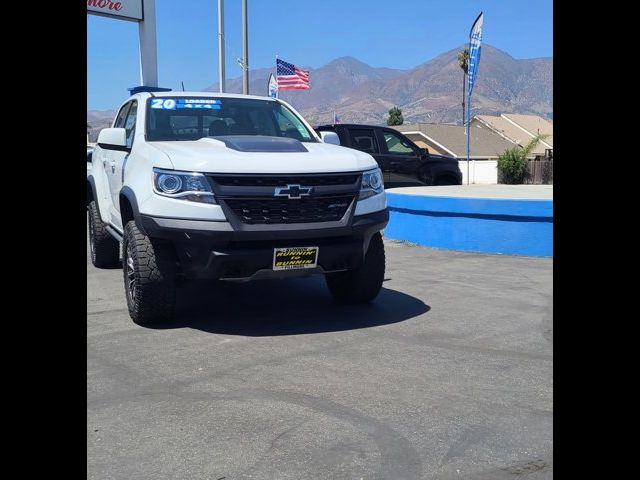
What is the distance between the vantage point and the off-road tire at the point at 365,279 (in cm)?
604

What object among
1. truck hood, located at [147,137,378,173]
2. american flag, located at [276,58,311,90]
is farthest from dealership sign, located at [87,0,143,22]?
american flag, located at [276,58,311,90]

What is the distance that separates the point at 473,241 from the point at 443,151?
156 ft

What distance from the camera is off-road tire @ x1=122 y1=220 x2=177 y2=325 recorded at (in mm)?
5230

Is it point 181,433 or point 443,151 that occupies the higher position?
point 443,151

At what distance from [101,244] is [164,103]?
8.26 feet

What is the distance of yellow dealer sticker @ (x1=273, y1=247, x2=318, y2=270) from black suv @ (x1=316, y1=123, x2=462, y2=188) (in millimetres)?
9222

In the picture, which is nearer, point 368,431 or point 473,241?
point 368,431

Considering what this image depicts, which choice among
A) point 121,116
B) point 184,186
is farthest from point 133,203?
point 121,116

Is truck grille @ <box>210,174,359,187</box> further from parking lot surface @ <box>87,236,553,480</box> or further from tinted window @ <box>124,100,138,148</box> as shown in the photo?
tinted window @ <box>124,100,138,148</box>

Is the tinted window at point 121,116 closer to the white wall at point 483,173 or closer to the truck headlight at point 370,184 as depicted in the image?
the truck headlight at point 370,184

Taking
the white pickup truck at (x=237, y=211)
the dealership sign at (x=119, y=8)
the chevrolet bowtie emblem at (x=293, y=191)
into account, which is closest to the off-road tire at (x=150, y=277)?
the white pickup truck at (x=237, y=211)
